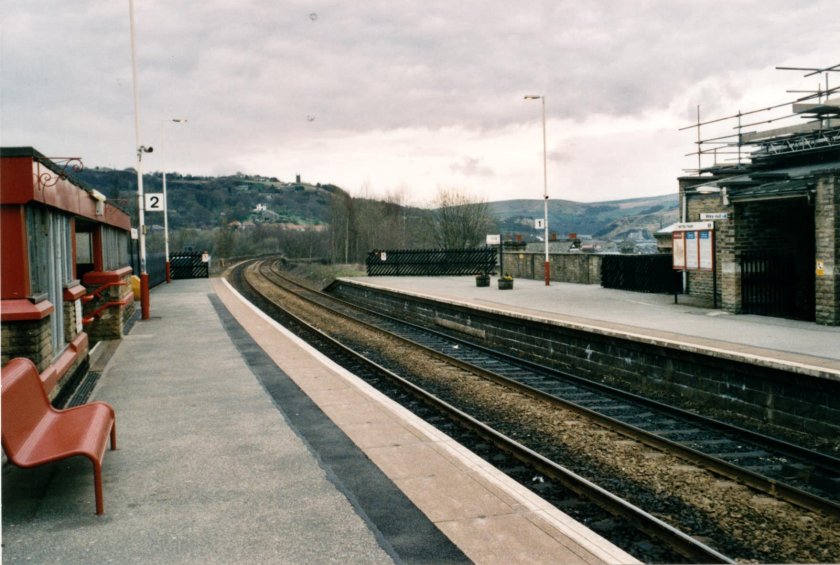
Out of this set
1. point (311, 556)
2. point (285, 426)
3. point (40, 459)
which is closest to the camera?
point (311, 556)

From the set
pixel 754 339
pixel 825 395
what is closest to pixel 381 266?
pixel 754 339

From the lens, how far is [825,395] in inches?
344

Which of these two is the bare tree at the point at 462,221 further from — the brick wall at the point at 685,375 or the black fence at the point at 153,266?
the brick wall at the point at 685,375

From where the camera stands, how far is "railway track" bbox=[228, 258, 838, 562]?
5852mm

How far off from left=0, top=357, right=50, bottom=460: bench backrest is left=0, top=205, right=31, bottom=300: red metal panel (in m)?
2.50

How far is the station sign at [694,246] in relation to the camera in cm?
1706

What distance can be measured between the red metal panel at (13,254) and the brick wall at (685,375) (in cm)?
935

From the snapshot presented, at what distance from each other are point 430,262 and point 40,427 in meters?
33.5

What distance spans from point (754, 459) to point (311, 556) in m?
5.81

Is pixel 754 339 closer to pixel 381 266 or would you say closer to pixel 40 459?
pixel 40 459

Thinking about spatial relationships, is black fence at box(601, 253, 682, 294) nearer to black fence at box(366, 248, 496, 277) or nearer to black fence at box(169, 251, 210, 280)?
black fence at box(366, 248, 496, 277)

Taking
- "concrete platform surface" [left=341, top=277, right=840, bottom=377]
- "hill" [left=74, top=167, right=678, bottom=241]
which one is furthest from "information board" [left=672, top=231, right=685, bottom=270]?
"hill" [left=74, top=167, right=678, bottom=241]

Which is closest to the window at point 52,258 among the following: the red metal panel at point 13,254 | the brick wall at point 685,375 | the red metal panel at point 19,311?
the red metal panel at point 13,254

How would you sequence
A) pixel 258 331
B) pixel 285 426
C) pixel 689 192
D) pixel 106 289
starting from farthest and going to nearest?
pixel 689 192, pixel 258 331, pixel 106 289, pixel 285 426
